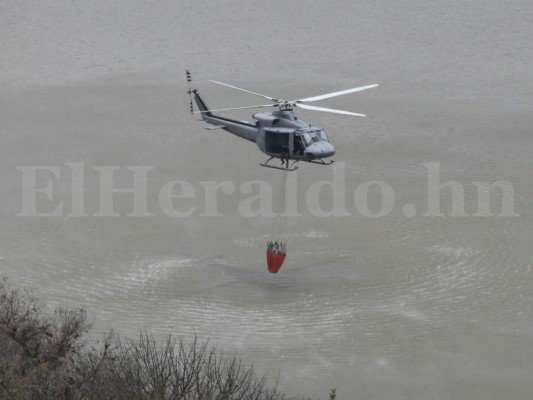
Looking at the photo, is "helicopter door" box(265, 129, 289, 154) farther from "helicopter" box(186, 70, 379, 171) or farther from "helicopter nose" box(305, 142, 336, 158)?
"helicopter nose" box(305, 142, 336, 158)

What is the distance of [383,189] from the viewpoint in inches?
1901

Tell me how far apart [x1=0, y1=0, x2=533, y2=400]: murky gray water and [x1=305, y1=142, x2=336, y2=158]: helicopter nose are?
6.02m

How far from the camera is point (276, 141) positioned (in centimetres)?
3612

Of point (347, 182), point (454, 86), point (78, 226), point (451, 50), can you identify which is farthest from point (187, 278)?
point (451, 50)

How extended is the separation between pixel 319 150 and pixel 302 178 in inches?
576

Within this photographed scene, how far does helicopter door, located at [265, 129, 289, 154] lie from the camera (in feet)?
118

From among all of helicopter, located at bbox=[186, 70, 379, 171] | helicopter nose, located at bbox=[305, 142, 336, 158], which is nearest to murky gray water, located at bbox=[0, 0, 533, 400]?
helicopter, located at bbox=[186, 70, 379, 171]

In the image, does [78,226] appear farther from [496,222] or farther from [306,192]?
[496,222]

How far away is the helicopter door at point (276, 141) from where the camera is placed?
35.9 metres

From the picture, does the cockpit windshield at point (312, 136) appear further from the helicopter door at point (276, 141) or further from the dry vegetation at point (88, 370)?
the dry vegetation at point (88, 370)

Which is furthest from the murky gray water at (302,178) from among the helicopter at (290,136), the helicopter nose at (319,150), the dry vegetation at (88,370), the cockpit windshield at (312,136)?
the cockpit windshield at (312,136)

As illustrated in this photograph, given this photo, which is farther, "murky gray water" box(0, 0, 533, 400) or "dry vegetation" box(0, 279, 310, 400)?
"murky gray water" box(0, 0, 533, 400)

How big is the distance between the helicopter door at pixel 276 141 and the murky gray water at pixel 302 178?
19.5 feet

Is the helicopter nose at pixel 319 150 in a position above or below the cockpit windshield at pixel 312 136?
below
